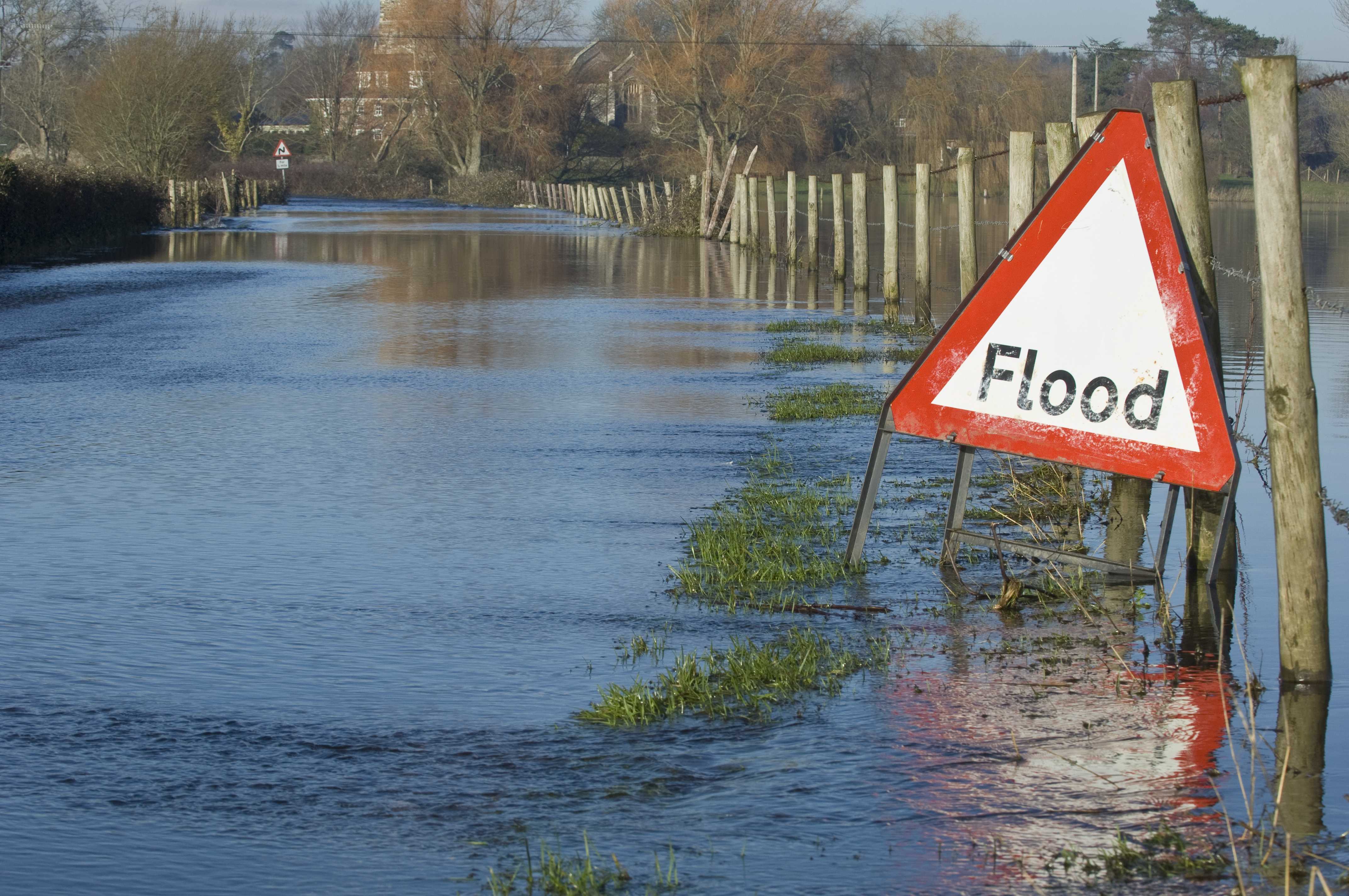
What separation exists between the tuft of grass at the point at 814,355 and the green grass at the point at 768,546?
23.2 ft

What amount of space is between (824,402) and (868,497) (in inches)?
248

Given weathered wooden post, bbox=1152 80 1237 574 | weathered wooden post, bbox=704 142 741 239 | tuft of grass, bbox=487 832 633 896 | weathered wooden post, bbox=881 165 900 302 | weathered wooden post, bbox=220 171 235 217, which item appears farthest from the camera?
weathered wooden post, bbox=220 171 235 217

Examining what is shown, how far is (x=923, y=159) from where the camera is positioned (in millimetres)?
75688

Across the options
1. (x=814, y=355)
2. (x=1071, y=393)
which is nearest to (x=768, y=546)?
(x=1071, y=393)

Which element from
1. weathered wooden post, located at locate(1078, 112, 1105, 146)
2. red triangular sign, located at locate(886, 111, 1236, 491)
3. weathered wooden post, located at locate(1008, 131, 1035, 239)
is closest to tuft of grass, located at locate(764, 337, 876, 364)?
weathered wooden post, located at locate(1008, 131, 1035, 239)

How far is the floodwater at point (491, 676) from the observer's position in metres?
Answer: 4.38

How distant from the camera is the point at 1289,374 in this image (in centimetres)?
553

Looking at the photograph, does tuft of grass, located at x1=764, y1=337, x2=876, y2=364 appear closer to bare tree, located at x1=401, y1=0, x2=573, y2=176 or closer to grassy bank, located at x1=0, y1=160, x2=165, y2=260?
grassy bank, located at x1=0, y1=160, x2=165, y2=260

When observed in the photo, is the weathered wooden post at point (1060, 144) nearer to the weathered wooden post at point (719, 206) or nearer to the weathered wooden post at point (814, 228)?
the weathered wooden post at point (814, 228)

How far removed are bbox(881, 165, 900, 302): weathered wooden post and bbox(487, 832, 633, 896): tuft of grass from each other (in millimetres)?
17969

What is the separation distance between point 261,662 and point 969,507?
4.02m

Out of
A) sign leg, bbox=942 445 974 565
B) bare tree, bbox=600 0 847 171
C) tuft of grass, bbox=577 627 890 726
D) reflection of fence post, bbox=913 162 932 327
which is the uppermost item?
bare tree, bbox=600 0 847 171

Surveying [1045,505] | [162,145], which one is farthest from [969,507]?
[162,145]

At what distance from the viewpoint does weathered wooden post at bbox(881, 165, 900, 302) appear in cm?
2188
